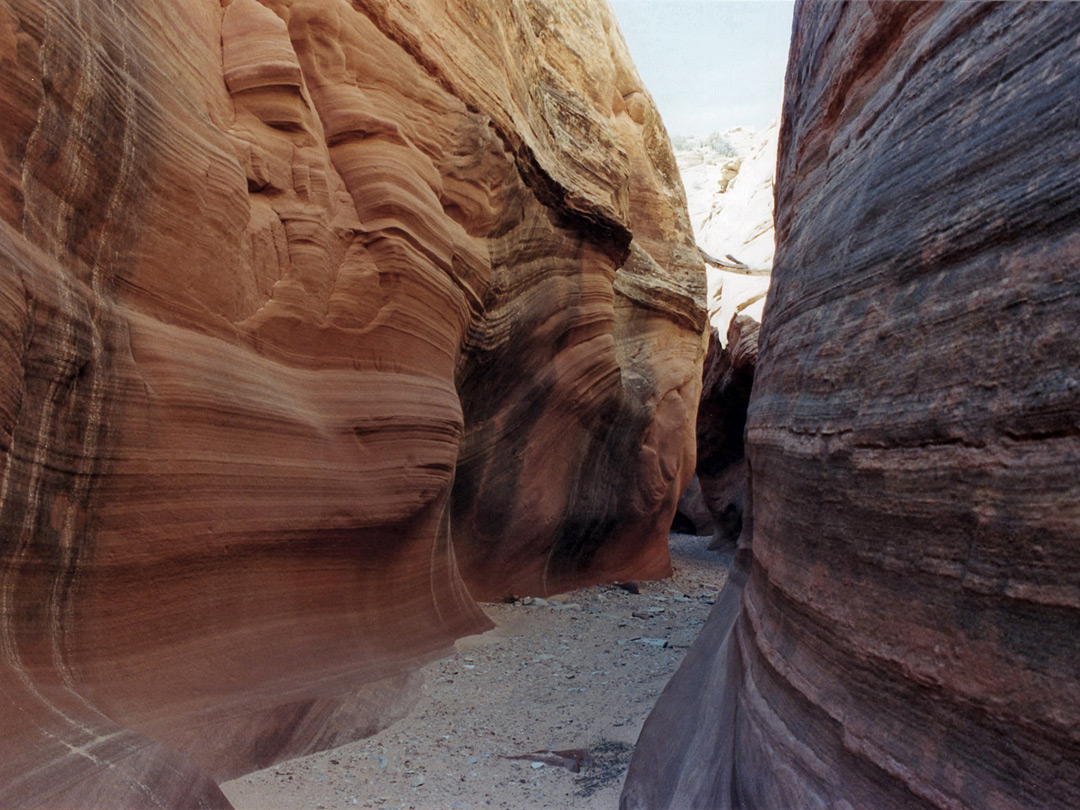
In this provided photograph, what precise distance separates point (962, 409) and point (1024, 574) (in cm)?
44

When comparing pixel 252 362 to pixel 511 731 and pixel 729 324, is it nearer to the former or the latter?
pixel 511 731

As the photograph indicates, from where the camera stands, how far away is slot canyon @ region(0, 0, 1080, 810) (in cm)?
188

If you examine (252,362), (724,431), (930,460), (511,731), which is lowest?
(511,731)

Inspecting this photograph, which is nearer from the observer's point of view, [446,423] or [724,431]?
[446,423]

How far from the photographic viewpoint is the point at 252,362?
13.9ft

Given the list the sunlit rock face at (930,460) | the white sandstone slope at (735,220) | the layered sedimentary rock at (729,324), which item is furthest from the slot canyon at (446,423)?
the white sandstone slope at (735,220)

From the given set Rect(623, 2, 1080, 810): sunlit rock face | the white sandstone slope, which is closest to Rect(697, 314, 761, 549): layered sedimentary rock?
the white sandstone slope

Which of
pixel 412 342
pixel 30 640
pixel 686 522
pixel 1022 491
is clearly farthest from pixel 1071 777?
pixel 686 522

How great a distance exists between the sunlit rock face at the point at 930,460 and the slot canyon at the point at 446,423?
1 cm

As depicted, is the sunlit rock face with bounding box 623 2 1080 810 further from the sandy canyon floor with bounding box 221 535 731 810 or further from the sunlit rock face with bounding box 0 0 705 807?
the sunlit rock face with bounding box 0 0 705 807

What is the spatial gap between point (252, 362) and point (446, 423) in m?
1.70

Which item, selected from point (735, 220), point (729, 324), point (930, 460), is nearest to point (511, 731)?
point (930, 460)

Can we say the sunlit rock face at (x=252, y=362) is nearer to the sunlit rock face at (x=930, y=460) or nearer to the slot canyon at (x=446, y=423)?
the slot canyon at (x=446, y=423)

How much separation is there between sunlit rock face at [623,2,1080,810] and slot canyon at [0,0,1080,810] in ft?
0.04
